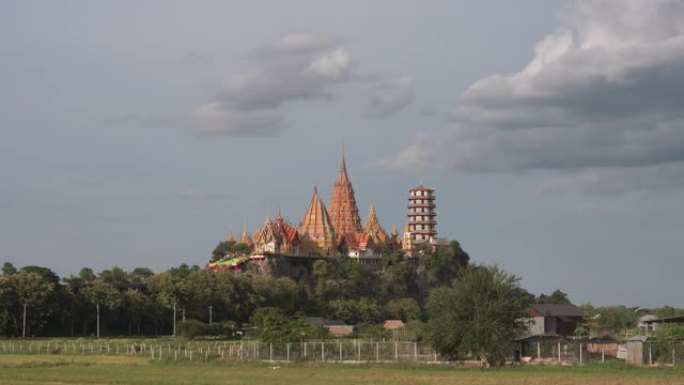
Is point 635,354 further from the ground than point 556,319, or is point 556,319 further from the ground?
point 556,319

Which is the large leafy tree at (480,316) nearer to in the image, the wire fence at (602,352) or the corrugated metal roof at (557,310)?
the wire fence at (602,352)

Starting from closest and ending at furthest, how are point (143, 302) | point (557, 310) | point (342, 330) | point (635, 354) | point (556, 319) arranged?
1. point (635, 354)
2. point (556, 319)
3. point (557, 310)
4. point (143, 302)
5. point (342, 330)

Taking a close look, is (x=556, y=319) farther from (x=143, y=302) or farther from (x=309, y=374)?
(x=309, y=374)

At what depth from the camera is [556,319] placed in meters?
127

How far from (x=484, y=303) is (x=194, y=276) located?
91527 millimetres

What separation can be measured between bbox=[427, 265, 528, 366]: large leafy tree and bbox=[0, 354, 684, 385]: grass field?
19.9 feet

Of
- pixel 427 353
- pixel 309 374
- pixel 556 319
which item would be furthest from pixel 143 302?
pixel 309 374

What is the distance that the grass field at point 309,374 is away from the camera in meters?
50.3

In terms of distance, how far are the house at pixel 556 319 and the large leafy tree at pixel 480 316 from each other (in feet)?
167

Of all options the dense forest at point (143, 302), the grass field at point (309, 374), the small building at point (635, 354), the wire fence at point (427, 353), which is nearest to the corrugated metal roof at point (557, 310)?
the dense forest at point (143, 302)

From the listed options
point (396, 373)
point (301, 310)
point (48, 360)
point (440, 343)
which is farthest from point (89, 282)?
point (396, 373)

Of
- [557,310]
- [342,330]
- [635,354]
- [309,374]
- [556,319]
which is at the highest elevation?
[557,310]

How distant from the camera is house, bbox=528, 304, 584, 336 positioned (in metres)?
124

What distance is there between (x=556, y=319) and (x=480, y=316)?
199 ft
